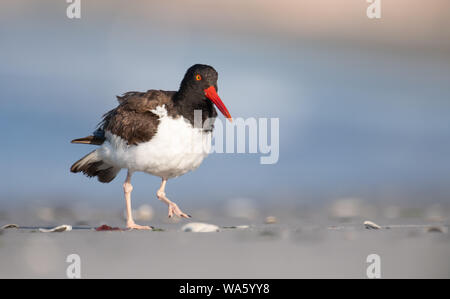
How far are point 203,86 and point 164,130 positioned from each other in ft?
2.56

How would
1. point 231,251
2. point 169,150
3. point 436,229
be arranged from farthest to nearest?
point 169,150 < point 436,229 < point 231,251

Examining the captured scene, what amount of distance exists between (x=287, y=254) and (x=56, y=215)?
15.5 ft

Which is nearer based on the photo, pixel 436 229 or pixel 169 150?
pixel 436 229

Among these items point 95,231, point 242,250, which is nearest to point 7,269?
point 95,231

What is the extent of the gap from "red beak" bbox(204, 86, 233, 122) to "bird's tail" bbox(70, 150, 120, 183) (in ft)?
5.92

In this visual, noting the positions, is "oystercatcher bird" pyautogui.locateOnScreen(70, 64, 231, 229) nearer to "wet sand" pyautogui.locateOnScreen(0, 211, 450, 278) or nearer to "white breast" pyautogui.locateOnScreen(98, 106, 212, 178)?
"white breast" pyautogui.locateOnScreen(98, 106, 212, 178)

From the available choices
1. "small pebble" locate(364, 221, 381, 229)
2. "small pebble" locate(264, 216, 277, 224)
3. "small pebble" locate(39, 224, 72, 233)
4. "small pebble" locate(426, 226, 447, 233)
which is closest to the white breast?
"small pebble" locate(39, 224, 72, 233)

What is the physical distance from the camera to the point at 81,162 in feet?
24.2

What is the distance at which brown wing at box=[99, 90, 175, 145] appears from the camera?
648 cm

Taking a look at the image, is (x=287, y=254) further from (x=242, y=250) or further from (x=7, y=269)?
(x=7, y=269)

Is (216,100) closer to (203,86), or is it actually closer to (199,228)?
(203,86)

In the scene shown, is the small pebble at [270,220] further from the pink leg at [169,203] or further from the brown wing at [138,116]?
the brown wing at [138,116]

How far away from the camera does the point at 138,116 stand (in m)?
6.65

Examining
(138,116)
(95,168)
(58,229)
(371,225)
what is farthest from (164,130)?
(371,225)
